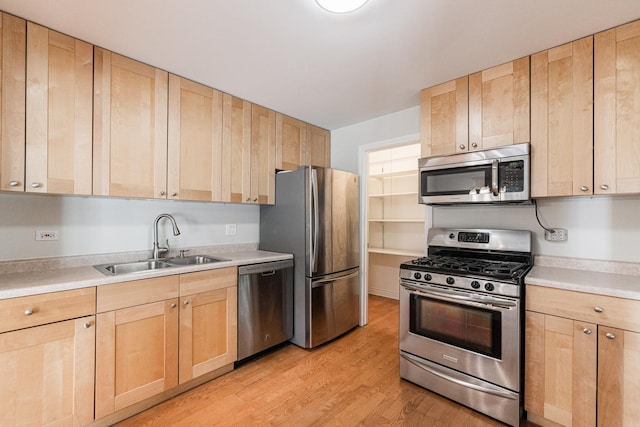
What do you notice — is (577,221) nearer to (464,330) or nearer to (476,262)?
(476,262)

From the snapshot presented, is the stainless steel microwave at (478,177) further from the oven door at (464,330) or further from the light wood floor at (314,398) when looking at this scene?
the light wood floor at (314,398)

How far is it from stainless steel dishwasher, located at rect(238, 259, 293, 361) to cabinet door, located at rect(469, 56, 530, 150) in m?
2.03

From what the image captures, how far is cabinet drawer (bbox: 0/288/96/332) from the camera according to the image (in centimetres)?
143

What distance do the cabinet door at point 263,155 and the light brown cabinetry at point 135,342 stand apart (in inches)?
47.3

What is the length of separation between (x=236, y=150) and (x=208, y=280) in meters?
1.23

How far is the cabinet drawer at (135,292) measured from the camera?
1.73 m

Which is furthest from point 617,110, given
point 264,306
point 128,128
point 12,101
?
point 12,101

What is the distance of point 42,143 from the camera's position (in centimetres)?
172

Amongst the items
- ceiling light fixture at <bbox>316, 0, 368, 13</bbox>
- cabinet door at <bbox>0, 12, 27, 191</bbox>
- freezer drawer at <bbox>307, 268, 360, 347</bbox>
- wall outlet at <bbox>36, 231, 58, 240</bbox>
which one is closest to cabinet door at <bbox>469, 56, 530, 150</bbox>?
ceiling light fixture at <bbox>316, 0, 368, 13</bbox>

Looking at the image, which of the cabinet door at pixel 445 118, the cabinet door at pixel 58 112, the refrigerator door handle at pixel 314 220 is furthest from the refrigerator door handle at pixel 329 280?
the cabinet door at pixel 58 112

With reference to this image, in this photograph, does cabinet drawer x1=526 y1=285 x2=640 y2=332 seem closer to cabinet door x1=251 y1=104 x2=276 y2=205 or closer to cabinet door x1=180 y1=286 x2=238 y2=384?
cabinet door x1=180 y1=286 x2=238 y2=384

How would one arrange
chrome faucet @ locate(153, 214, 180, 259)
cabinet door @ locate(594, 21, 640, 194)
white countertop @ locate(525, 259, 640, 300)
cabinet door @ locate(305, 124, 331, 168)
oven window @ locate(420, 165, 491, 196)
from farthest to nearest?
cabinet door @ locate(305, 124, 331, 168), chrome faucet @ locate(153, 214, 180, 259), oven window @ locate(420, 165, 491, 196), cabinet door @ locate(594, 21, 640, 194), white countertop @ locate(525, 259, 640, 300)

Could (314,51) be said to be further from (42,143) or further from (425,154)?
(42,143)

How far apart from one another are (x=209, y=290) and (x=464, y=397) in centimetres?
199
